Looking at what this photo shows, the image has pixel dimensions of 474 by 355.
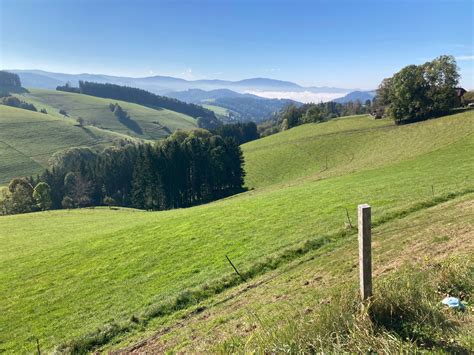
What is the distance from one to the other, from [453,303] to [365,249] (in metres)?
2.27

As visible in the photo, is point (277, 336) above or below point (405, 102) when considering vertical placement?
below

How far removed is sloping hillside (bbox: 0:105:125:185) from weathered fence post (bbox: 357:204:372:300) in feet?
480

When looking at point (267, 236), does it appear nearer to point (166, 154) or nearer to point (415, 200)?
point (415, 200)

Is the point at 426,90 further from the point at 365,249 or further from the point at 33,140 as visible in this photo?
the point at 33,140

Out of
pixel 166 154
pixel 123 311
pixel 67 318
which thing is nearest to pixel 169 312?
pixel 123 311

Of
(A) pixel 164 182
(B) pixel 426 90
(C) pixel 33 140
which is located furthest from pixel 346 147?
(C) pixel 33 140

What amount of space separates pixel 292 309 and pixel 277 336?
3722 mm

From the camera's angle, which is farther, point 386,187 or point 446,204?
point 386,187

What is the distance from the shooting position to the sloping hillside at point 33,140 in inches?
5482

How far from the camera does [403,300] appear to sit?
23.2 ft

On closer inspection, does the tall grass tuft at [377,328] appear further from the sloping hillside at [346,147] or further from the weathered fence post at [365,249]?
the sloping hillside at [346,147]

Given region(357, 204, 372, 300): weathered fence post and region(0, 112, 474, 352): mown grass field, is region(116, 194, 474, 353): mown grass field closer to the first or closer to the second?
region(357, 204, 372, 300): weathered fence post

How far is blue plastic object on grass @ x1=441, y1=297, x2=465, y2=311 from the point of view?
7250 millimetres

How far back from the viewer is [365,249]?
7.14 m
